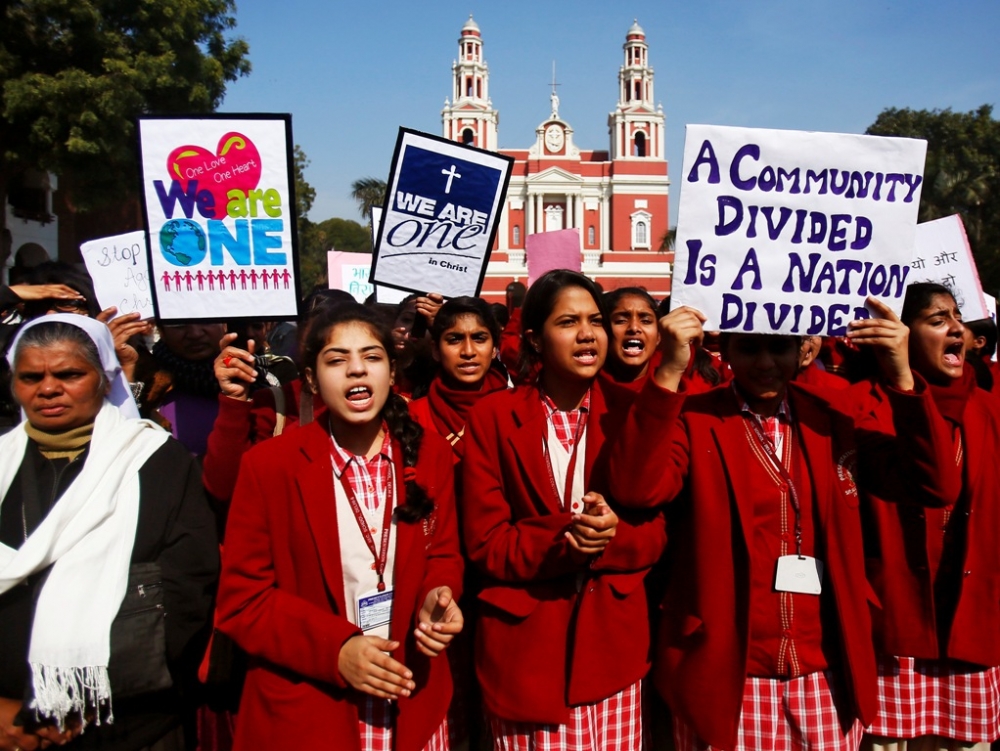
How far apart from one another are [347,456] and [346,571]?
0.34 m

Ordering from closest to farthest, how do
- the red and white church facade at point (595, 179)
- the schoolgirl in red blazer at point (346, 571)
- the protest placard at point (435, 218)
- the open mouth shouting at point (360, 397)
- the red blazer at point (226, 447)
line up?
the schoolgirl in red blazer at point (346, 571)
the open mouth shouting at point (360, 397)
the red blazer at point (226, 447)
the protest placard at point (435, 218)
the red and white church facade at point (595, 179)

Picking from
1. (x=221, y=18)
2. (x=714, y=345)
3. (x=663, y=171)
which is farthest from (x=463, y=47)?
(x=714, y=345)

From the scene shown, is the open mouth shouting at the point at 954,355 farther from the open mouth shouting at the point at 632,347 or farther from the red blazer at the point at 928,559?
the open mouth shouting at the point at 632,347

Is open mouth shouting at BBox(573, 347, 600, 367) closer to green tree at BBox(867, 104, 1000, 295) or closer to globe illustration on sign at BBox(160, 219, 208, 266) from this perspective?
globe illustration on sign at BBox(160, 219, 208, 266)

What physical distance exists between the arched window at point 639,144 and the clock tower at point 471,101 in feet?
34.8

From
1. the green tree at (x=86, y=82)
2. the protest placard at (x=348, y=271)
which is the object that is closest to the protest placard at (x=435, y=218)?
the protest placard at (x=348, y=271)

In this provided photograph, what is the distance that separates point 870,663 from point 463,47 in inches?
2735

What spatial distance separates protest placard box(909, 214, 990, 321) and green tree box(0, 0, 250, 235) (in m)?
12.4

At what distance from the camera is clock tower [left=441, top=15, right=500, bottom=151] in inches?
2425

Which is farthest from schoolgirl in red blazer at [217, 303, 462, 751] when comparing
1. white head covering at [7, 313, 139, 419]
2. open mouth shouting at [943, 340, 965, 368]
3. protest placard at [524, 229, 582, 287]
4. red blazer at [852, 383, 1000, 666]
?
protest placard at [524, 229, 582, 287]

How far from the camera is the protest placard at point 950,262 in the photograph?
154 inches

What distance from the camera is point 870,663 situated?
2299 millimetres

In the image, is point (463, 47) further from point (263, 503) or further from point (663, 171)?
point (263, 503)

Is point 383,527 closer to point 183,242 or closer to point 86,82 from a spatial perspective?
point 183,242
